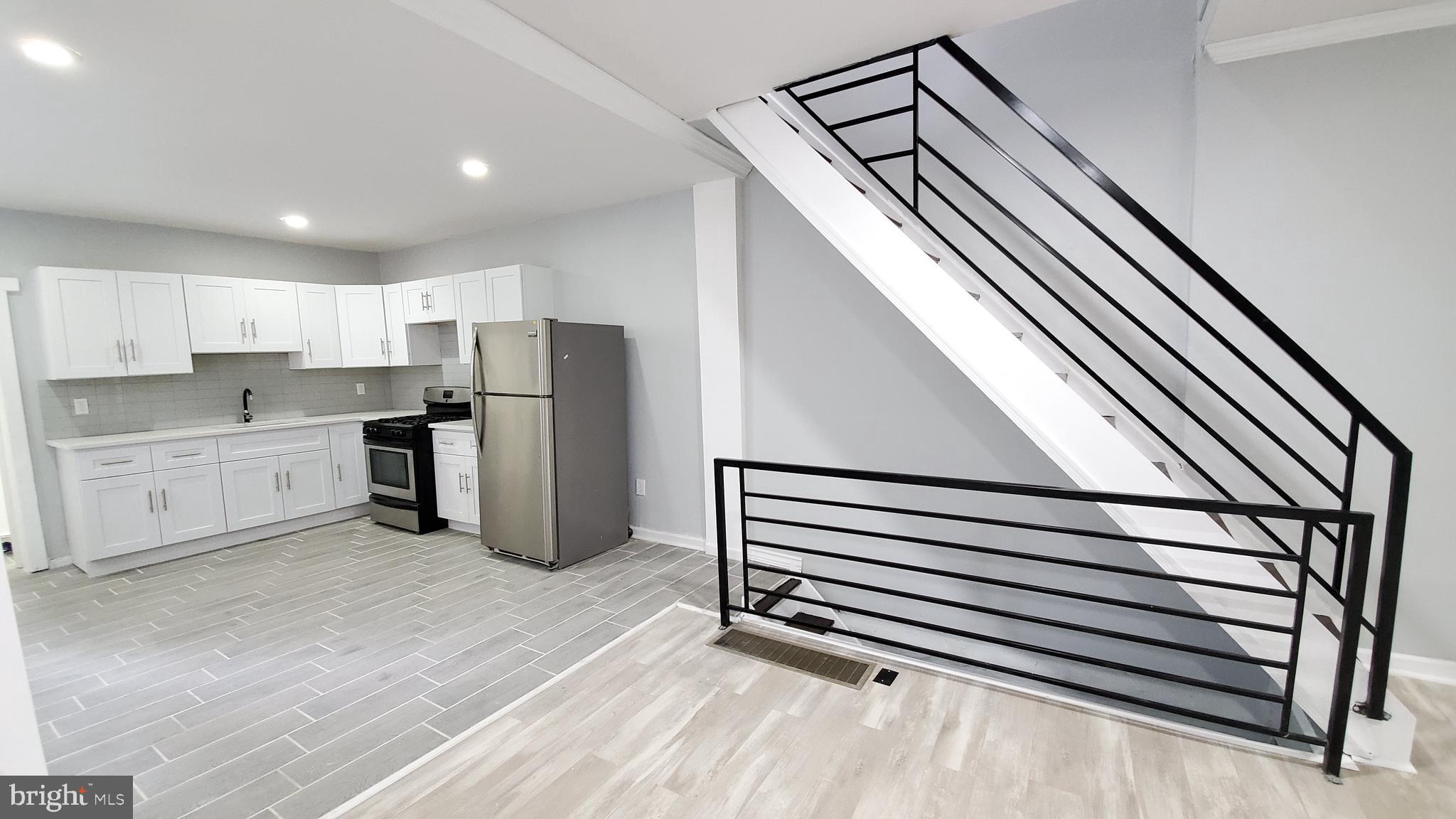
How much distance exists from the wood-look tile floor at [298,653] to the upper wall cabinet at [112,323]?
1.47 m

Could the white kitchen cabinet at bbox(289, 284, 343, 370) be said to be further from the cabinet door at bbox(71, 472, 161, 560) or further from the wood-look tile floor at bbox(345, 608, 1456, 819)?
the wood-look tile floor at bbox(345, 608, 1456, 819)

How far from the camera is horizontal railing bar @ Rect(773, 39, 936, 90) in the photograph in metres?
2.46

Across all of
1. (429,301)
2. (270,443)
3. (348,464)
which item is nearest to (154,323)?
(270,443)

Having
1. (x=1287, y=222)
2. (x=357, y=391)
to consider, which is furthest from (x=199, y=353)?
(x=1287, y=222)

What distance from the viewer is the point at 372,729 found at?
225 centimetres

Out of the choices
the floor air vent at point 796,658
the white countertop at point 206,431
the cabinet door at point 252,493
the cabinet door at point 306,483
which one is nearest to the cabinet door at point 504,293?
the white countertop at point 206,431

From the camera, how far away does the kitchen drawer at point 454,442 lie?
444cm

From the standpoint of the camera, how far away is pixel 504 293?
4.56 metres

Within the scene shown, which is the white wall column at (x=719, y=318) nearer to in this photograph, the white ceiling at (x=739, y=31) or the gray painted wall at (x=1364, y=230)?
the white ceiling at (x=739, y=31)

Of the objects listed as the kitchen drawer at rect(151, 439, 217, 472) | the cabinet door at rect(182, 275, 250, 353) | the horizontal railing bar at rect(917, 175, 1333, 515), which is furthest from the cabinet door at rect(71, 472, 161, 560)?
the horizontal railing bar at rect(917, 175, 1333, 515)

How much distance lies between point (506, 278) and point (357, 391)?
2498 millimetres

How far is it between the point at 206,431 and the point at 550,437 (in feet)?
9.29

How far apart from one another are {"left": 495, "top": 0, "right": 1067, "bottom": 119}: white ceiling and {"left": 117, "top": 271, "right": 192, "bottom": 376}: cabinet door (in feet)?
13.5

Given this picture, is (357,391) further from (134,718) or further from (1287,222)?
(1287,222)
